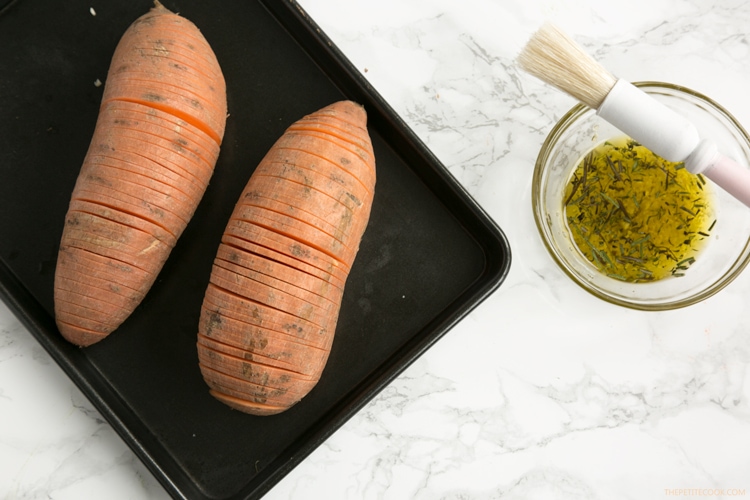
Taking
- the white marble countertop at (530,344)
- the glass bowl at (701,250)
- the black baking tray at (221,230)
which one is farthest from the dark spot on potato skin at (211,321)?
the glass bowl at (701,250)

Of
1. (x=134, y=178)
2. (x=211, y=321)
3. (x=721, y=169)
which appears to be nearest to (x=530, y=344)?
(x=721, y=169)

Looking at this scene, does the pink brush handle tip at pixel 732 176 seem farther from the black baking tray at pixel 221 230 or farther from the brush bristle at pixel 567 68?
the black baking tray at pixel 221 230

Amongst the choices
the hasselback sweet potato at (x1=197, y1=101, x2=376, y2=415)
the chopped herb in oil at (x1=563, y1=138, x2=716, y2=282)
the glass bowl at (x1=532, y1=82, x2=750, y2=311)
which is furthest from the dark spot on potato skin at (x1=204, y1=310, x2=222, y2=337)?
the chopped herb in oil at (x1=563, y1=138, x2=716, y2=282)

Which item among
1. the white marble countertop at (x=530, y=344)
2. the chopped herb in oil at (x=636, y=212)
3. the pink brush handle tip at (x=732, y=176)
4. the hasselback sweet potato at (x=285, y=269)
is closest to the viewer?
the pink brush handle tip at (x=732, y=176)

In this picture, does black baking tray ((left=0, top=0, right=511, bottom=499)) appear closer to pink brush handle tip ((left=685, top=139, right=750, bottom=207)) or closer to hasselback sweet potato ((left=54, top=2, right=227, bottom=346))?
hasselback sweet potato ((left=54, top=2, right=227, bottom=346))

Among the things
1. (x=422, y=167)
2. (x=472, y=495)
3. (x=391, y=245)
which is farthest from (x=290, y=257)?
(x=472, y=495)

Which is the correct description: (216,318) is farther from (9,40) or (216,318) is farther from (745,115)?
(745,115)
